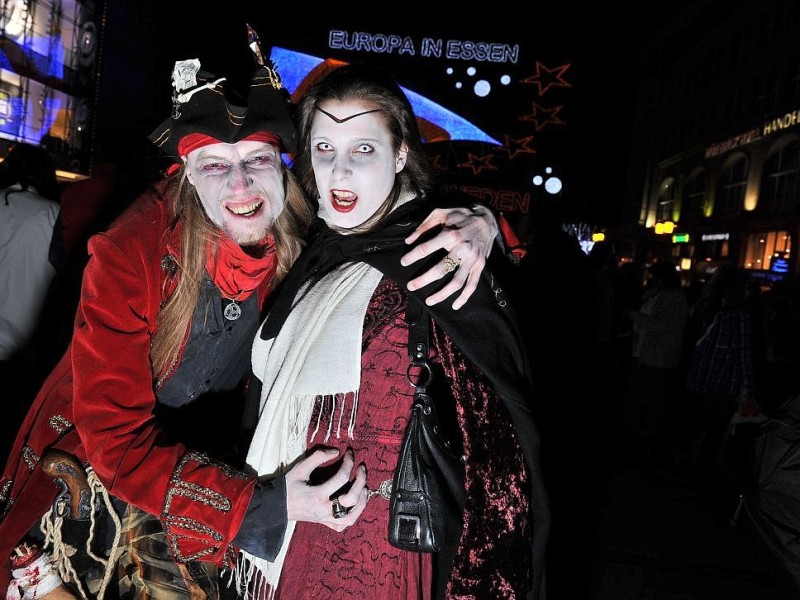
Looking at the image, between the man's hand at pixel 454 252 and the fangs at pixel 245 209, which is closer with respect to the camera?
the man's hand at pixel 454 252

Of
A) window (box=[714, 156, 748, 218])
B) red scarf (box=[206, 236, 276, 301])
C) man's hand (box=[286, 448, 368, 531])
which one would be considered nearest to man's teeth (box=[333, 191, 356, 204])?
red scarf (box=[206, 236, 276, 301])

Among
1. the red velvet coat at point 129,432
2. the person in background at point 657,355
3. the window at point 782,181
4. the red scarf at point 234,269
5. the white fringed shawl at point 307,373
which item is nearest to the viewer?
the red velvet coat at point 129,432

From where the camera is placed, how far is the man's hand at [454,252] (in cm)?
156

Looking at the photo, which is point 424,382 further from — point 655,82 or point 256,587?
point 655,82

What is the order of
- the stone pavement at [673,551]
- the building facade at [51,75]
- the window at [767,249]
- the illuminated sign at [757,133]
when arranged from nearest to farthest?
the stone pavement at [673,551]
the building facade at [51,75]
the window at [767,249]
the illuminated sign at [757,133]

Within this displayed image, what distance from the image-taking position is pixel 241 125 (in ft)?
5.74

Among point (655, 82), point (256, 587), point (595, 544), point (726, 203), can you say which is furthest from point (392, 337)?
point (655, 82)

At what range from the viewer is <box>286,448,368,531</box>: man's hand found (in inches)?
57.4

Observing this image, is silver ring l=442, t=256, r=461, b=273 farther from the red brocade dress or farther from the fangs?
the fangs

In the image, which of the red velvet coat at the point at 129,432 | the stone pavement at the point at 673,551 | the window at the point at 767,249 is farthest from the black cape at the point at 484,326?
the window at the point at 767,249

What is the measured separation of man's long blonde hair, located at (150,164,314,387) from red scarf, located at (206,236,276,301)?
32 mm

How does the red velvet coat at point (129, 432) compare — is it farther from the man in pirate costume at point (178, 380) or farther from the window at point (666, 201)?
Result: the window at point (666, 201)

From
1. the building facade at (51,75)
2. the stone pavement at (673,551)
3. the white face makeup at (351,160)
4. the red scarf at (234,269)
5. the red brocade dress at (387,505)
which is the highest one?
the building facade at (51,75)

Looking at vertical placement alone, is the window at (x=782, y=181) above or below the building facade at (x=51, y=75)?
above
